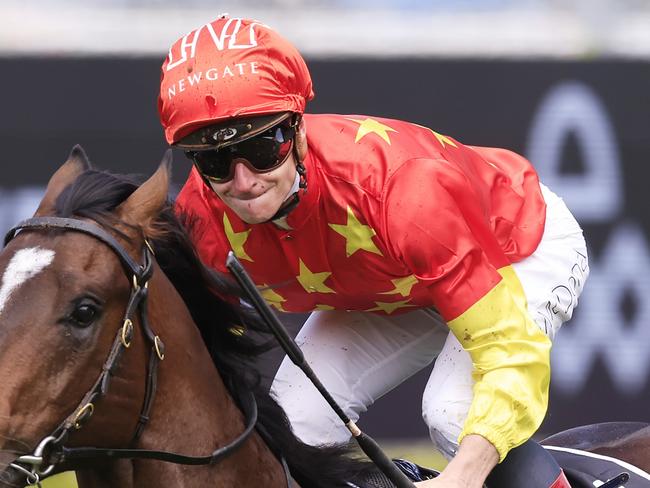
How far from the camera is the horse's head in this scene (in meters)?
2.11

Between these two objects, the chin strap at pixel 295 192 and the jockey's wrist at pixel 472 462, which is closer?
the jockey's wrist at pixel 472 462

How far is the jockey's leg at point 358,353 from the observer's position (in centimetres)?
302

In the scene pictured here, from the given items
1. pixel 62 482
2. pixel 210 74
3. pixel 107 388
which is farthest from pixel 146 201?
pixel 62 482

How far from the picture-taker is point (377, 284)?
279 cm

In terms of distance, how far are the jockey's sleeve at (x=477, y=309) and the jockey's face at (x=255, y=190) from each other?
0.24 meters

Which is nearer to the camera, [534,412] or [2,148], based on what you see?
[534,412]

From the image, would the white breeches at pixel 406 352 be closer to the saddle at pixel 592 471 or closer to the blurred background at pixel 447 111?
the saddle at pixel 592 471

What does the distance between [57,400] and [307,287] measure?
34.0 inches

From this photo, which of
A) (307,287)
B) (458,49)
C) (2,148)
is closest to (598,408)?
(458,49)

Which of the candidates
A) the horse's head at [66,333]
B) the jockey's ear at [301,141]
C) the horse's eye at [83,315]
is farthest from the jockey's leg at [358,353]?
the horse's eye at [83,315]

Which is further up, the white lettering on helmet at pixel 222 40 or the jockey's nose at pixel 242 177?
the white lettering on helmet at pixel 222 40

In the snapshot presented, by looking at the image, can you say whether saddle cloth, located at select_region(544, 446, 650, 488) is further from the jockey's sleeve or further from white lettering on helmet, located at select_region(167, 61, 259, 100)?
white lettering on helmet, located at select_region(167, 61, 259, 100)

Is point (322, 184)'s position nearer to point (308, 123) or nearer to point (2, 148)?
point (308, 123)

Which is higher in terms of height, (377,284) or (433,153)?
(433,153)
